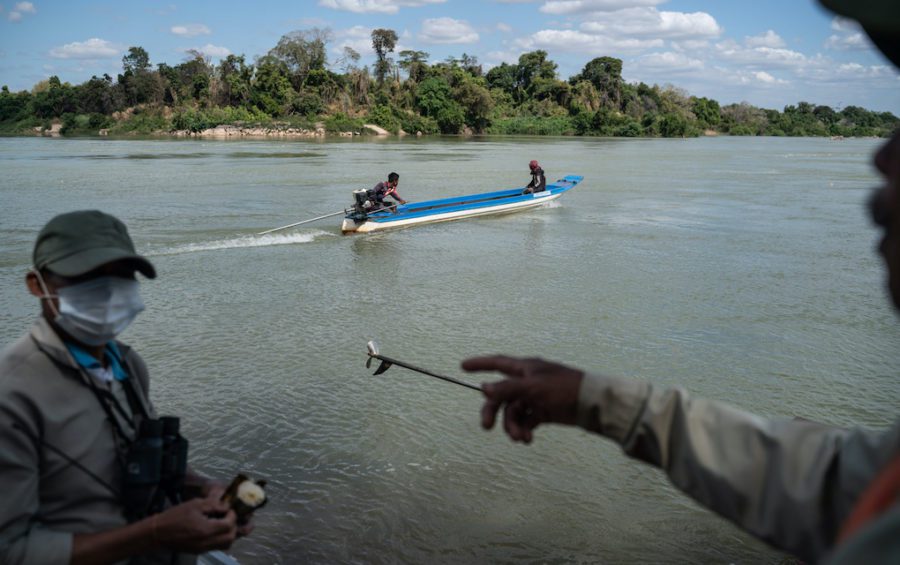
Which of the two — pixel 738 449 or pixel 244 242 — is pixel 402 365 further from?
pixel 244 242

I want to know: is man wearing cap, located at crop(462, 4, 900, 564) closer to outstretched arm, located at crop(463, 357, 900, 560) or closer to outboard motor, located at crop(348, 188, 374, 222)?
outstretched arm, located at crop(463, 357, 900, 560)

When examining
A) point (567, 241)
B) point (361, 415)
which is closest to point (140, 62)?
point (567, 241)

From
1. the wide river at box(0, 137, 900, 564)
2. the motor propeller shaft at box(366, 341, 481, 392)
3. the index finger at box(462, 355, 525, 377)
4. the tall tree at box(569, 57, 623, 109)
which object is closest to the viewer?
the index finger at box(462, 355, 525, 377)

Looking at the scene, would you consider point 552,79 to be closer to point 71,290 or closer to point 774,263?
point 774,263

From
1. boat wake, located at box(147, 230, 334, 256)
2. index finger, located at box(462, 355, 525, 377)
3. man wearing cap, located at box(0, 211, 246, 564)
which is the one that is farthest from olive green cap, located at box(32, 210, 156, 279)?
boat wake, located at box(147, 230, 334, 256)

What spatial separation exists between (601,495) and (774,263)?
9609 mm

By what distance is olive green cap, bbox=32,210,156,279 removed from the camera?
1935mm

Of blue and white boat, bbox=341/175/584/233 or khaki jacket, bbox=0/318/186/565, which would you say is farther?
blue and white boat, bbox=341/175/584/233

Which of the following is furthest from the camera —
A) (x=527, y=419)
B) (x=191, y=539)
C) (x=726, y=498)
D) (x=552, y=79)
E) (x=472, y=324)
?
(x=552, y=79)

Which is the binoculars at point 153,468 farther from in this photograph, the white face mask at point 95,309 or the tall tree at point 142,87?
the tall tree at point 142,87

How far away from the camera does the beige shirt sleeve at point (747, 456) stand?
122 centimetres

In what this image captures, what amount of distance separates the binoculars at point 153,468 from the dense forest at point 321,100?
71071mm

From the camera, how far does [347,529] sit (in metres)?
4.67

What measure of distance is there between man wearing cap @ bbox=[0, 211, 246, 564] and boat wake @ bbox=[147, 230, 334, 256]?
1161cm
